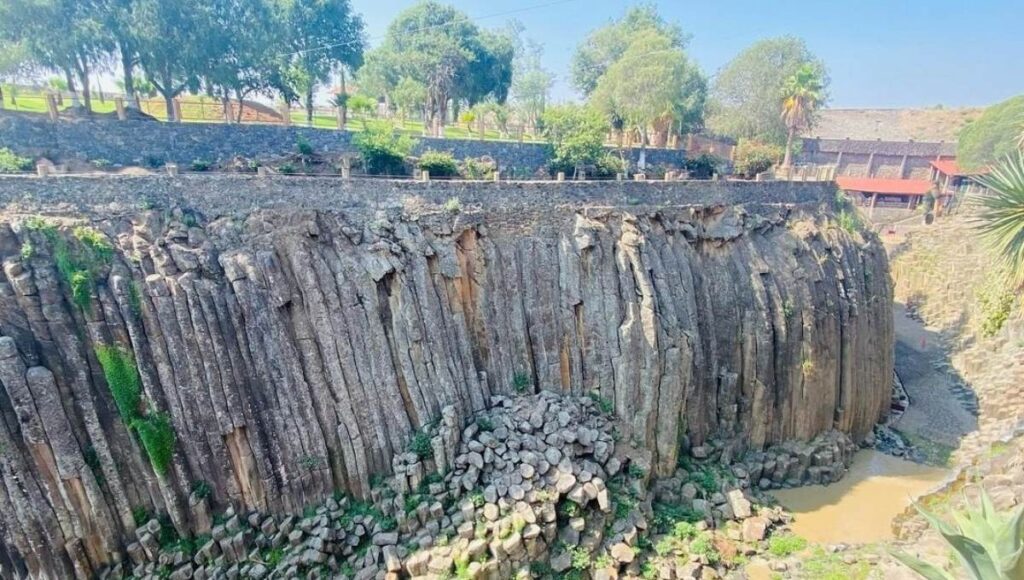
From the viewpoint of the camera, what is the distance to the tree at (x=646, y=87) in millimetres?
32812

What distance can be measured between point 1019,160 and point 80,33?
33239mm

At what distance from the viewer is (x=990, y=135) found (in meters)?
43.7

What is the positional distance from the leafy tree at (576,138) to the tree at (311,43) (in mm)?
14497

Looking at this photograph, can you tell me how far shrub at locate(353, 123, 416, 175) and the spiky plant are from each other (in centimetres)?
1915

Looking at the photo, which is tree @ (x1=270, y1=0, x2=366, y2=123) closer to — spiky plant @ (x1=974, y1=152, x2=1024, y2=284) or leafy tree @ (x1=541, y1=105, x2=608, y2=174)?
leafy tree @ (x1=541, y1=105, x2=608, y2=174)

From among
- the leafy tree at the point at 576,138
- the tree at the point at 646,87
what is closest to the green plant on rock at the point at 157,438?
the leafy tree at the point at 576,138

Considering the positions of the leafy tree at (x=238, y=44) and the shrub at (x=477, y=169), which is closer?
the shrub at (x=477, y=169)

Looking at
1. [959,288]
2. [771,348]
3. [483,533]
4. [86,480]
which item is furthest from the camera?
[959,288]

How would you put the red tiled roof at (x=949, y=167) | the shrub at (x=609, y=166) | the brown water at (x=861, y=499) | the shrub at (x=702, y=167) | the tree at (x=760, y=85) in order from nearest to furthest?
the brown water at (x=861, y=499)
the shrub at (x=609, y=166)
the shrub at (x=702, y=167)
the tree at (x=760, y=85)
the red tiled roof at (x=949, y=167)

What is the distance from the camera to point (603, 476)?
16516 mm

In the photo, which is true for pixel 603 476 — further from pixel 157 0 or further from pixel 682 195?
pixel 157 0

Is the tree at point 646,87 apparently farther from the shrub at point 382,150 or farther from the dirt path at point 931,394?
the dirt path at point 931,394

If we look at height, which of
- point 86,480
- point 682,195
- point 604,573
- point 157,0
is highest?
point 157,0

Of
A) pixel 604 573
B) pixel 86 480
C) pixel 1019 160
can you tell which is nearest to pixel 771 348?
pixel 1019 160
